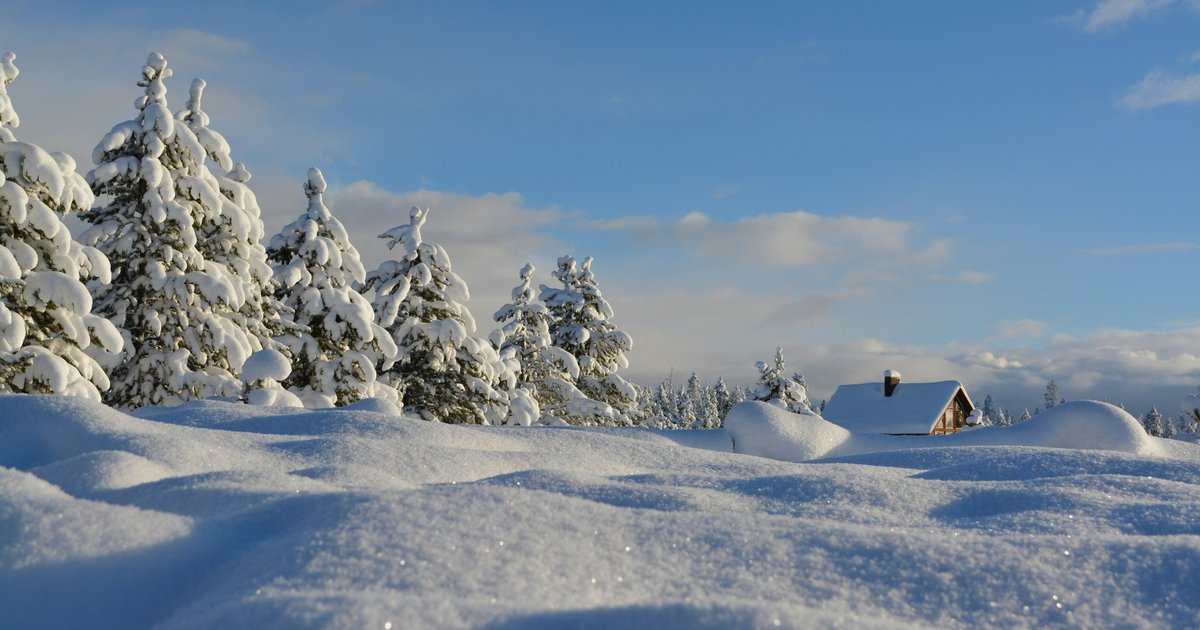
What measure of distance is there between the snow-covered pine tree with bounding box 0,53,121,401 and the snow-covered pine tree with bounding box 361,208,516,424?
7113mm

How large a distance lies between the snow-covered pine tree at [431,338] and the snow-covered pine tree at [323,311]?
1032 mm

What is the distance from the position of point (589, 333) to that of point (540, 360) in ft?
6.93

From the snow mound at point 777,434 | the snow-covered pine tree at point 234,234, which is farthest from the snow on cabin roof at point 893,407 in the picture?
the snow mound at point 777,434

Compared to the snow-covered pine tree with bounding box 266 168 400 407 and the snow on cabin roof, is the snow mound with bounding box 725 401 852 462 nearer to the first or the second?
the snow-covered pine tree with bounding box 266 168 400 407

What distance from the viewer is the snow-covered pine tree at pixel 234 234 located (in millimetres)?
16375

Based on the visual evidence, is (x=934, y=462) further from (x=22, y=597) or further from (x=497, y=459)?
(x=22, y=597)

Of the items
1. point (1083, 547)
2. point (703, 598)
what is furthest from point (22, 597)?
point (1083, 547)

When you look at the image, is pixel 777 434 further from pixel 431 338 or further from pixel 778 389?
pixel 778 389

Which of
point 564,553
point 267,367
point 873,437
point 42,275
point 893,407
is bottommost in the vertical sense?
point 564,553

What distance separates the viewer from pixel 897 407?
122 feet

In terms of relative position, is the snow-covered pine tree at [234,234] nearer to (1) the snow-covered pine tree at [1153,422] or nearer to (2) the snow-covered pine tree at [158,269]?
(2) the snow-covered pine tree at [158,269]

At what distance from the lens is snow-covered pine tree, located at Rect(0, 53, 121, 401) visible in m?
11.9

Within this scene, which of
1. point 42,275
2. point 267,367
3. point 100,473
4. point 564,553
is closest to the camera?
point 564,553

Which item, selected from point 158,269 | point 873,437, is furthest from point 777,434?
point 158,269
